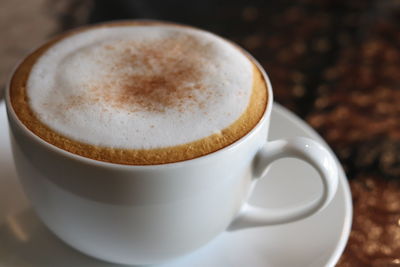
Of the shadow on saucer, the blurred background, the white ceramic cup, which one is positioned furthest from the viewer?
the blurred background

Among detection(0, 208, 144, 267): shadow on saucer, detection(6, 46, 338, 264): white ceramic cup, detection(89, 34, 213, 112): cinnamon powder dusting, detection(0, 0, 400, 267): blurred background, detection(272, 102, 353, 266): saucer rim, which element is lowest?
detection(0, 0, 400, 267): blurred background

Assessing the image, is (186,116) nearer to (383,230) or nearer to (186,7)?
(383,230)

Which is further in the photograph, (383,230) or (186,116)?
(383,230)

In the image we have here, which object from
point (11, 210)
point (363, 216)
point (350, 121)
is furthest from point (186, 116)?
point (350, 121)

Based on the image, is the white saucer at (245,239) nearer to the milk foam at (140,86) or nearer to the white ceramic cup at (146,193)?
the white ceramic cup at (146,193)

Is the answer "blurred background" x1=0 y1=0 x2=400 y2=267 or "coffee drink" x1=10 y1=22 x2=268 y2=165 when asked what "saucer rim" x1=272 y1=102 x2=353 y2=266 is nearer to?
"blurred background" x1=0 y1=0 x2=400 y2=267

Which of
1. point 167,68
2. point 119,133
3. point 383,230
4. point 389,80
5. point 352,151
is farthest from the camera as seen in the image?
point 389,80

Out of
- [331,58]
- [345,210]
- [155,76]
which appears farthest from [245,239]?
[331,58]

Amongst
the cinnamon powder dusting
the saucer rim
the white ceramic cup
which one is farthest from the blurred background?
the cinnamon powder dusting
